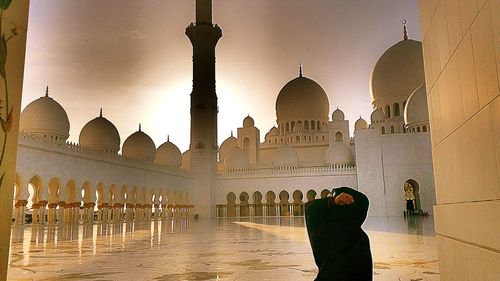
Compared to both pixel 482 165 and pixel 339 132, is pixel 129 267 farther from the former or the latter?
pixel 339 132

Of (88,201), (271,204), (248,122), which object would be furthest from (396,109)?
(88,201)

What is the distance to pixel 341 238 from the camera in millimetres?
1859

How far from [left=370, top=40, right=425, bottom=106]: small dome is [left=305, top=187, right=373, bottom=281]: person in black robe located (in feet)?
67.5

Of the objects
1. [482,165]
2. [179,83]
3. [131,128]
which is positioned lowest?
[482,165]

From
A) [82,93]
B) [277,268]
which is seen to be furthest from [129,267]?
[82,93]

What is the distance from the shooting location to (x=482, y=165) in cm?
138

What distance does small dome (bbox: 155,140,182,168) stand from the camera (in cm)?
2339

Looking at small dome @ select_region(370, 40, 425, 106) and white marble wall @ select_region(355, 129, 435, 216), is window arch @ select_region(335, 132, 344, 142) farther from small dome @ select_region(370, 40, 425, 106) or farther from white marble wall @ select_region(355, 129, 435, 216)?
white marble wall @ select_region(355, 129, 435, 216)

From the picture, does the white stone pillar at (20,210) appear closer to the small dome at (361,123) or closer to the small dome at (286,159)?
the small dome at (286,159)

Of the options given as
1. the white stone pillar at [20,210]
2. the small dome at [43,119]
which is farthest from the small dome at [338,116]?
the white stone pillar at [20,210]

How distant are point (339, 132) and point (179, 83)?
10049mm

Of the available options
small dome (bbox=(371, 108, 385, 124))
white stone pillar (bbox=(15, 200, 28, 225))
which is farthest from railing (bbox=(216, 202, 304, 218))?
white stone pillar (bbox=(15, 200, 28, 225))

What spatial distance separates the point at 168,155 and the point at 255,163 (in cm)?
506

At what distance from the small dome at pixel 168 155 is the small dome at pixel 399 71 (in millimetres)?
11426
